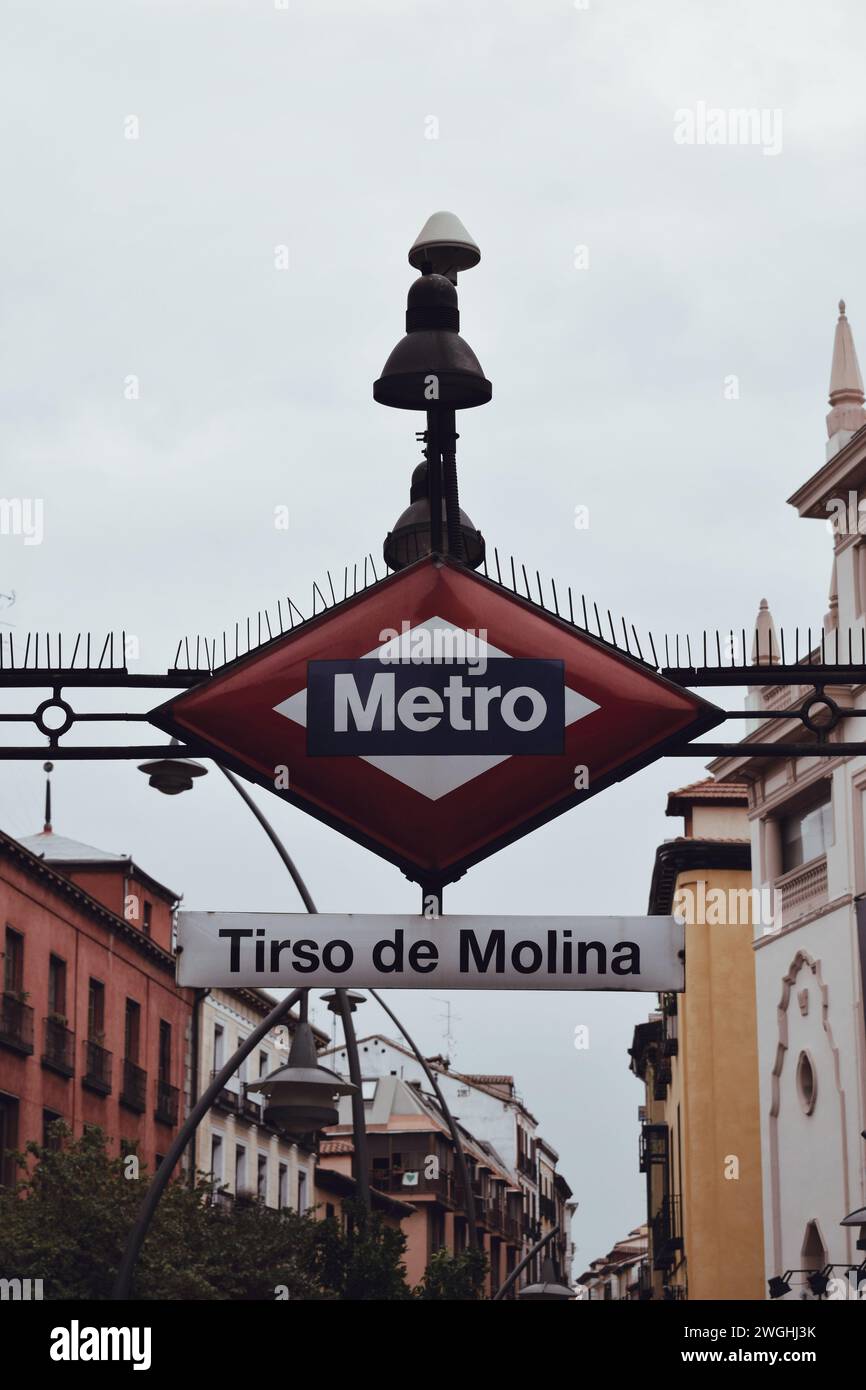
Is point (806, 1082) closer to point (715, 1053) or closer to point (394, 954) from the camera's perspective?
point (715, 1053)

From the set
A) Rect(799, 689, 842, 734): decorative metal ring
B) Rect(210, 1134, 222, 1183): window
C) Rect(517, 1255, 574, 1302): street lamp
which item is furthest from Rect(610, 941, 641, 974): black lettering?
Rect(210, 1134, 222, 1183): window

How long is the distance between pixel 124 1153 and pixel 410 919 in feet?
81.9

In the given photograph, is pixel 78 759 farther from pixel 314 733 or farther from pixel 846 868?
pixel 846 868

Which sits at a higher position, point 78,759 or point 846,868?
point 846,868

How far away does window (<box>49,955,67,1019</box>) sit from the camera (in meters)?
38.9

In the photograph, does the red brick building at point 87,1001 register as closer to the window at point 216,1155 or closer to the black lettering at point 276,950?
the window at point 216,1155

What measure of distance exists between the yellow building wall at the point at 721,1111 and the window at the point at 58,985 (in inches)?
513

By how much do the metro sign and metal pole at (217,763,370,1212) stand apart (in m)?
11.8

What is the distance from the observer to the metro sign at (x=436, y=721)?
6352 millimetres

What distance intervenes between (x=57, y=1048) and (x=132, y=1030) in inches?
249

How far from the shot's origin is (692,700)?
649 cm

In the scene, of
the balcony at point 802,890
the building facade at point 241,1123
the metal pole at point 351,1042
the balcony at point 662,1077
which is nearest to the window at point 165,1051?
the building facade at point 241,1123

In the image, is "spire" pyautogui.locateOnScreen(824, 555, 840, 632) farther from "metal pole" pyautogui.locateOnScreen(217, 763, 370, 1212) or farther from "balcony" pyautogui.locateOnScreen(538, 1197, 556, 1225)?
"balcony" pyautogui.locateOnScreen(538, 1197, 556, 1225)
